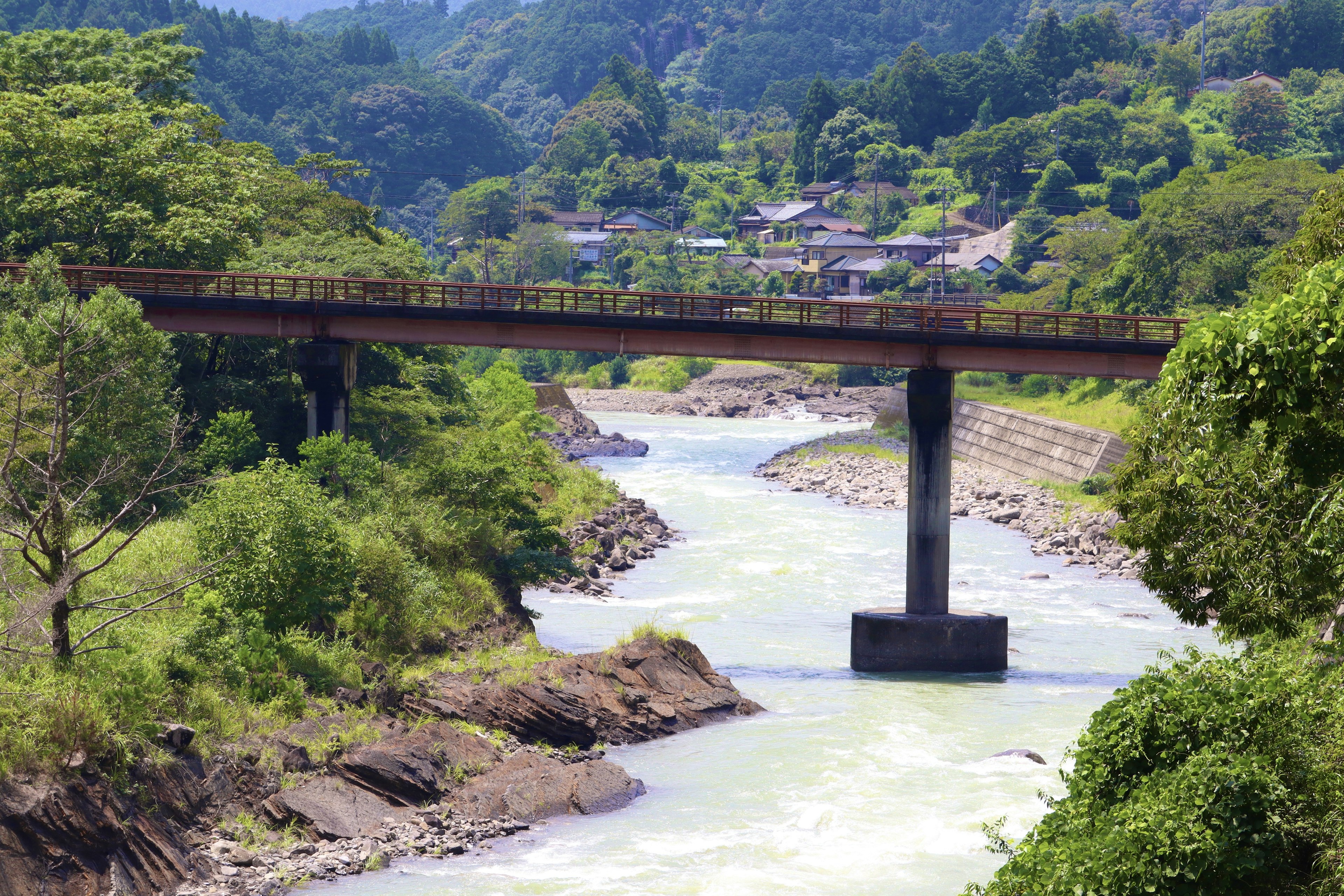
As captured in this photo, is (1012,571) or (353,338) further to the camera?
(1012,571)

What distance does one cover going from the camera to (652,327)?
47688 millimetres

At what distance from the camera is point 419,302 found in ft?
171

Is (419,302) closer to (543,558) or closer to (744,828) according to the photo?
(543,558)

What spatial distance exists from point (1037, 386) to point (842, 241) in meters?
63.3

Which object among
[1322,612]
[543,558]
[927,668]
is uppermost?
[1322,612]

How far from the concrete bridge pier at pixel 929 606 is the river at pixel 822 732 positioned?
2.44ft

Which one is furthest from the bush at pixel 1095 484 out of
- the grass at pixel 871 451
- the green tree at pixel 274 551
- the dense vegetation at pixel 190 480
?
the green tree at pixel 274 551

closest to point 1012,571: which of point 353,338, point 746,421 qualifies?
point 353,338

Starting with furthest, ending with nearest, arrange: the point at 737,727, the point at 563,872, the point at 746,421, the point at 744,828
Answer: the point at 746,421
the point at 737,727
the point at 744,828
the point at 563,872

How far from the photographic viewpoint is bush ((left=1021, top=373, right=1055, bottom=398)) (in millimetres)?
97000

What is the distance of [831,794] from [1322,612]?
12.3 meters

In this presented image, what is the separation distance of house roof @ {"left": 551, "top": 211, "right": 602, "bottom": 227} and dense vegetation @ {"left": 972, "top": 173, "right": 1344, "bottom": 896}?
6543 inches

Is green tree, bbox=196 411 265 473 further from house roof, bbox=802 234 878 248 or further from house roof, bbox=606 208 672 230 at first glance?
house roof, bbox=606 208 672 230

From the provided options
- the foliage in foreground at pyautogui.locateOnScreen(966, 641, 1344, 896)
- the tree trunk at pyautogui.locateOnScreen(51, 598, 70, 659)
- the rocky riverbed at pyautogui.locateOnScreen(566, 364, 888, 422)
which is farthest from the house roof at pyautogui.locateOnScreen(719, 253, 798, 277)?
the foliage in foreground at pyautogui.locateOnScreen(966, 641, 1344, 896)
